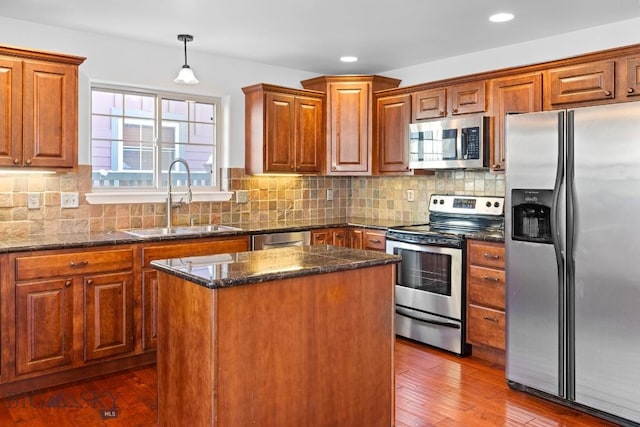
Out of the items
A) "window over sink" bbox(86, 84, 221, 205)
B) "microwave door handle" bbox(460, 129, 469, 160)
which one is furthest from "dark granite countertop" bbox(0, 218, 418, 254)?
"microwave door handle" bbox(460, 129, 469, 160)

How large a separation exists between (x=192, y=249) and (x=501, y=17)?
266cm

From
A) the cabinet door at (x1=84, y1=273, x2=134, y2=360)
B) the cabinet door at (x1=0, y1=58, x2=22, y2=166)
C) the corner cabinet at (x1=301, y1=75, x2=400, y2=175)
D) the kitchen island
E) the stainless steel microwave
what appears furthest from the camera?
the corner cabinet at (x1=301, y1=75, x2=400, y2=175)

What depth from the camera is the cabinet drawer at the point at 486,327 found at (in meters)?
3.73

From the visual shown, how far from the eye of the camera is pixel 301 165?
16.4 ft

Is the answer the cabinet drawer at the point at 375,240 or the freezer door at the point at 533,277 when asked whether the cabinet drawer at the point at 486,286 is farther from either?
the cabinet drawer at the point at 375,240

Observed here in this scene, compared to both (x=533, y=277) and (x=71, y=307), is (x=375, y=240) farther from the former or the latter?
(x=71, y=307)

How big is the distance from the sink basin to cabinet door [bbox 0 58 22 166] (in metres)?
0.93

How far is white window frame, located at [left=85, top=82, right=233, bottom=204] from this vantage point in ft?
13.5

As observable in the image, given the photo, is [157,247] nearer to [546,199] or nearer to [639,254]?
[546,199]

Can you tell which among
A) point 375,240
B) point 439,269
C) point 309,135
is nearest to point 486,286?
point 439,269

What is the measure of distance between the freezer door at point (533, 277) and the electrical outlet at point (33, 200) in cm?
317

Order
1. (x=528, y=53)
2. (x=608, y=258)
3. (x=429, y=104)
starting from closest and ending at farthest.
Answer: (x=608, y=258) → (x=528, y=53) → (x=429, y=104)

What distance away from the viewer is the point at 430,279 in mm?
4199

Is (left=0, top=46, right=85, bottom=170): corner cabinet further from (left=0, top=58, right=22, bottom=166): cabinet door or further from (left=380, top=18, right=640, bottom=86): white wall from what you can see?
(left=380, top=18, right=640, bottom=86): white wall
